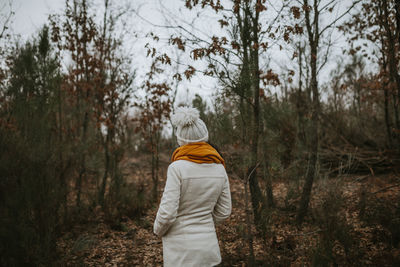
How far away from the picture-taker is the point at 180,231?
2000mm

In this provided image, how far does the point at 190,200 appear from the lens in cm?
200

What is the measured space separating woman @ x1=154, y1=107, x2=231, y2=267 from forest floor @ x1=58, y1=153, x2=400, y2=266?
1.88 m

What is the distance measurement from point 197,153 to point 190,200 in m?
0.36

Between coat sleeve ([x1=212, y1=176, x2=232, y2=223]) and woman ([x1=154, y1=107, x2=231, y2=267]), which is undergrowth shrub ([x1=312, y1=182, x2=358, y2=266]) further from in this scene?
woman ([x1=154, y1=107, x2=231, y2=267])

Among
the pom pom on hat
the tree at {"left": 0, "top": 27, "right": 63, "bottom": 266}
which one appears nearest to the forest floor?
the tree at {"left": 0, "top": 27, "right": 63, "bottom": 266}

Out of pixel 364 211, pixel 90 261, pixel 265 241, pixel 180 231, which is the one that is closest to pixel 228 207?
pixel 180 231

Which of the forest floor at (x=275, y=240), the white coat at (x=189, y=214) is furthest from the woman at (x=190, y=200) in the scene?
the forest floor at (x=275, y=240)

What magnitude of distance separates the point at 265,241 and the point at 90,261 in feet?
9.41

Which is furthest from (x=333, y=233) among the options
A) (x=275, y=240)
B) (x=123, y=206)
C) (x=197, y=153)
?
(x=123, y=206)

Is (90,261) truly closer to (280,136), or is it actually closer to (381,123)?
(280,136)

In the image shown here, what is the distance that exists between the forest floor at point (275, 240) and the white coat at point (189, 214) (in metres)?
1.87

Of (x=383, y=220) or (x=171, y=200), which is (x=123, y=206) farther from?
(x=383, y=220)

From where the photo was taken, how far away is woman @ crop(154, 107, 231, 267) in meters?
A: 1.93

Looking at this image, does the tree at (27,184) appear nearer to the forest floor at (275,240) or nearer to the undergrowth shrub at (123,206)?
the forest floor at (275,240)
